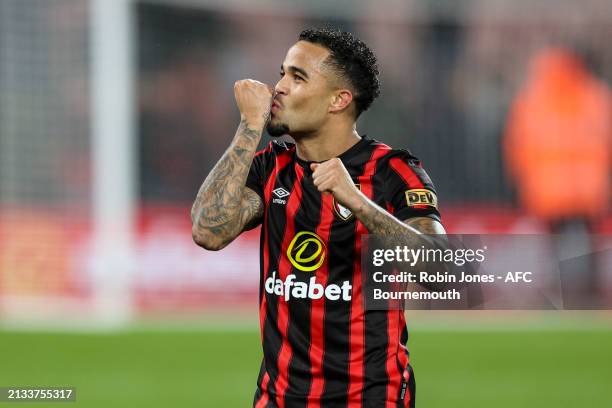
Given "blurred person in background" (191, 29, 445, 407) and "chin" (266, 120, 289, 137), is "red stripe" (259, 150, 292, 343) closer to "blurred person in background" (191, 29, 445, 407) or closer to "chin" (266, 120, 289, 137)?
"blurred person in background" (191, 29, 445, 407)

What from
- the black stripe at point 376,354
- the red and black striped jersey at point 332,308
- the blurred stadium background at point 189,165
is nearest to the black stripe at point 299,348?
the red and black striped jersey at point 332,308

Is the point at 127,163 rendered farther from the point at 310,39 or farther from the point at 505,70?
the point at 310,39

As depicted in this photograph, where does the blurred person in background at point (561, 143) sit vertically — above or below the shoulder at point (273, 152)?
above

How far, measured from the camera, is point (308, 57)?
4.38 m

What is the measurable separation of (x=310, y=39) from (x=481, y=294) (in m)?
1.20

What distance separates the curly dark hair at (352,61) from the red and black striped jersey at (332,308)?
0.37 metres

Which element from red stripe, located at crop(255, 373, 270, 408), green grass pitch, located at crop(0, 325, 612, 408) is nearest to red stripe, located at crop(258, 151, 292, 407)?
red stripe, located at crop(255, 373, 270, 408)

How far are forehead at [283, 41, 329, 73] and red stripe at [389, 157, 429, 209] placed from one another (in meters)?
0.48

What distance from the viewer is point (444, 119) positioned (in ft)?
50.3

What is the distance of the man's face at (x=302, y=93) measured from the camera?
432 cm

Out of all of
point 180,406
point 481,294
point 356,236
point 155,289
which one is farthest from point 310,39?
point 155,289

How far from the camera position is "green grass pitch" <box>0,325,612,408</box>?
852 centimetres

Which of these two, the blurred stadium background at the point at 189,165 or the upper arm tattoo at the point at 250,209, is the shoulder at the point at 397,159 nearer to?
the upper arm tattoo at the point at 250,209

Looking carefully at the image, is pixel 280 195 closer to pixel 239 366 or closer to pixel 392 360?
pixel 392 360
